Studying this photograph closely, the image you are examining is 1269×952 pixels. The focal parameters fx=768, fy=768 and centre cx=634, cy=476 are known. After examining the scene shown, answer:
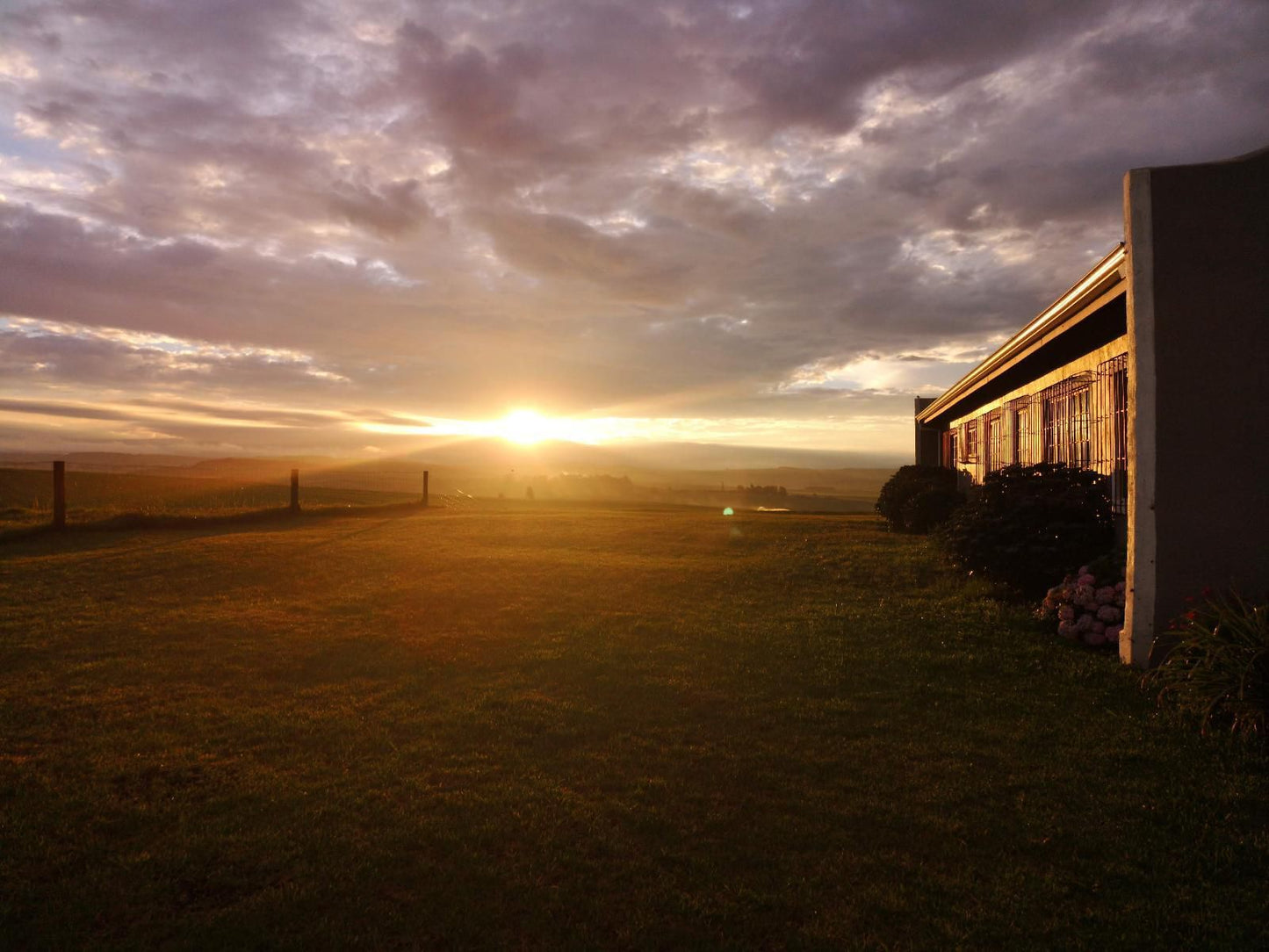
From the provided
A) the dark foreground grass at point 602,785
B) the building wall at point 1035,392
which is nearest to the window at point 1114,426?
the building wall at point 1035,392

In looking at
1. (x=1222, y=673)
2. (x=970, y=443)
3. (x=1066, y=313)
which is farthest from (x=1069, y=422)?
(x=970, y=443)

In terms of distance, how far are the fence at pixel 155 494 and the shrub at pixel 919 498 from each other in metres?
14.9

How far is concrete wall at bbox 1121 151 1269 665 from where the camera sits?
664 cm

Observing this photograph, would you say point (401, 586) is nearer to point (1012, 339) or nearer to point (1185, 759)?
point (1185, 759)

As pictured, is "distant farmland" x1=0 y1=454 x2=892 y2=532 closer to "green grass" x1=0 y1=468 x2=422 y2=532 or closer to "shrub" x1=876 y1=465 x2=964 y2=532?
"green grass" x1=0 y1=468 x2=422 y2=532

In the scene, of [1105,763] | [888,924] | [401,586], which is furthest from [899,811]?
[401,586]

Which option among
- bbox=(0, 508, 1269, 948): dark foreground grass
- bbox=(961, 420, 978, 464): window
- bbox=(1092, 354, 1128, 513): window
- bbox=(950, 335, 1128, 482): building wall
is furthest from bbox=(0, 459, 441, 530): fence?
bbox=(1092, 354, 1128, 513): window

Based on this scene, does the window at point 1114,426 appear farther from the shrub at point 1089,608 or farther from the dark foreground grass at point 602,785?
the dark foreground grass at point 602,785

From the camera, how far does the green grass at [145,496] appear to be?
56.7 feet

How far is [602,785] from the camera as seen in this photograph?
4.63m

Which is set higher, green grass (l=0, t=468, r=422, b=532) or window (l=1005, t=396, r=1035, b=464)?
window (l=1005, t=396, r=1035, b=464)

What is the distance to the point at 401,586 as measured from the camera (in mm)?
10938

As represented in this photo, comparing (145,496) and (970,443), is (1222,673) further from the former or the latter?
(145,496)

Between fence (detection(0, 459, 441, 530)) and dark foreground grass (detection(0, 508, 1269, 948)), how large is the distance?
899 centimetres
